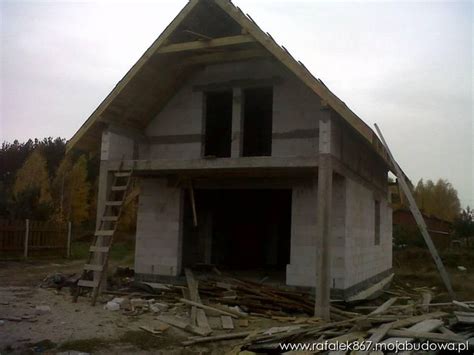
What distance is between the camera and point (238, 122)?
36.8ft

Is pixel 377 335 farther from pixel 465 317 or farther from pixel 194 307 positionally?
pixel 194 307

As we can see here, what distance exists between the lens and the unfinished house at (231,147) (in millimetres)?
9695

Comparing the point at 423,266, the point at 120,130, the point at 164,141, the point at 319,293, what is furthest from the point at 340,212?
the point at 423,266

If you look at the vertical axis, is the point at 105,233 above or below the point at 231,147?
below

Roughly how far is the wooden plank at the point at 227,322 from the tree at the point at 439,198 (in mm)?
65165

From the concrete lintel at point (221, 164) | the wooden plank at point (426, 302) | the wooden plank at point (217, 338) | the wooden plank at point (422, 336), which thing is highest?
the concrete lintel at point (221, 164)

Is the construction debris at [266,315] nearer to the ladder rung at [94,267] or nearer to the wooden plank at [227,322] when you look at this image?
the wooden plank at [227,322]

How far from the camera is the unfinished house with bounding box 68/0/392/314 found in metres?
9.70

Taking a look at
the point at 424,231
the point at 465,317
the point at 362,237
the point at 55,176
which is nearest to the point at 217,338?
the point at 465,317

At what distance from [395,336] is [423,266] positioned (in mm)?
20481

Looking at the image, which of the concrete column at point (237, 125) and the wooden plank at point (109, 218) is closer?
the wooden plank at point (109, 218)

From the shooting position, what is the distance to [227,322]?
28.8 ft

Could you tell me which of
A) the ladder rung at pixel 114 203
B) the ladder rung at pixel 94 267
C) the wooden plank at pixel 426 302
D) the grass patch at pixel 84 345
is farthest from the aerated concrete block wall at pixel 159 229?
the wooden plank at pixel 426 302

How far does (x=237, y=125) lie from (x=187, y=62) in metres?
1.84
